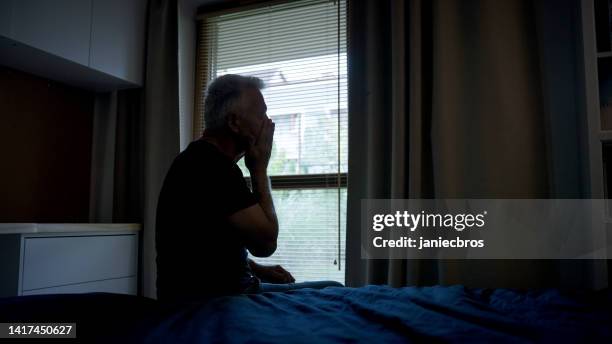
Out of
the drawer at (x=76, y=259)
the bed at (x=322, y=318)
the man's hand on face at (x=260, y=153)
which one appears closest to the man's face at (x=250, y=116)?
the man's hand on face at (x=260, y=153)

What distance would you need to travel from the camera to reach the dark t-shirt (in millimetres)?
1253

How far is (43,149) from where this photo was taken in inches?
105

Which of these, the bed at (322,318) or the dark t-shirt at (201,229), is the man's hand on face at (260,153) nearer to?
the dark t-shirt at (201,229)

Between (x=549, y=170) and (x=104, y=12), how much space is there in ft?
8.06

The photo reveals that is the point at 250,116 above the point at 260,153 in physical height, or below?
above

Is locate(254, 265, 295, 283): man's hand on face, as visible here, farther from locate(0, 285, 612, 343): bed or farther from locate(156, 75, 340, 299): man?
locate(0, 285, 612, 343): bed

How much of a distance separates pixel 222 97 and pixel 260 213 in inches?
17.5

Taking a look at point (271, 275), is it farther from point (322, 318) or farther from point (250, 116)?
point (322, 318)

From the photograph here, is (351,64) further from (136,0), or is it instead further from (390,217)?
(136,0)

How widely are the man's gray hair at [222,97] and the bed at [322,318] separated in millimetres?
→ 657

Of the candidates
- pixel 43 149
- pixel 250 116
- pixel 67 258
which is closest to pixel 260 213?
pixel 250 116

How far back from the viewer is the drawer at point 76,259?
6.40ft

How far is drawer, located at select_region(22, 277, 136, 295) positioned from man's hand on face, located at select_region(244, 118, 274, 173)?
1.21m

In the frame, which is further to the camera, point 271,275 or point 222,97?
point 271,275
